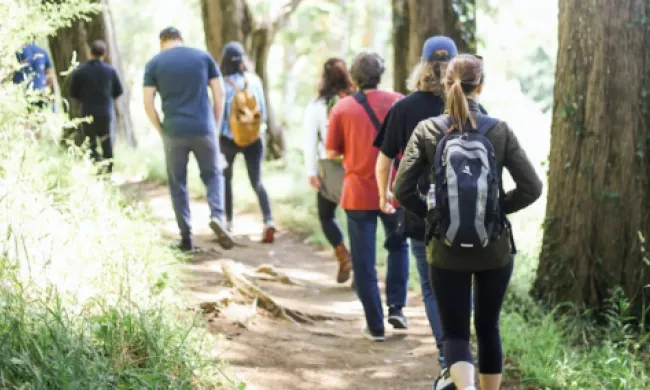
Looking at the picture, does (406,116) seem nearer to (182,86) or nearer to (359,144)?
(359,144)

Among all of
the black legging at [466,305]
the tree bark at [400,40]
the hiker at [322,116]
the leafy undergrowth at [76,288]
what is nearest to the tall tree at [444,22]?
the tree bark at [400,40]

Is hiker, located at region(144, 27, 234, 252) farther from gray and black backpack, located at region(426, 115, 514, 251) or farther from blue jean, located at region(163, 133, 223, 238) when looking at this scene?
gray and black backpack, located at region(426, 115, 514, 251)

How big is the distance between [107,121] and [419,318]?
16.8 ft

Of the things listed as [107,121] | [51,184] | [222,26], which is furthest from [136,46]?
[51,184]

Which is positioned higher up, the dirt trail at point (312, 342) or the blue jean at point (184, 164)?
the blue jean at point (184, 164)

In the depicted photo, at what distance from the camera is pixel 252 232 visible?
37.6 ft

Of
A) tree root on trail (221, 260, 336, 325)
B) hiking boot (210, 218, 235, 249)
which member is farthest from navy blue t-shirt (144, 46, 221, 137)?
tree root on trail (221, 260, 336, 325)

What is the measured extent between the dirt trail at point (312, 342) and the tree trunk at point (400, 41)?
2.65 meters

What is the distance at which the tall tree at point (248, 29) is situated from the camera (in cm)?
1518

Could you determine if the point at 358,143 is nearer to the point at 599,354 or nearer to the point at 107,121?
the point at 599,354

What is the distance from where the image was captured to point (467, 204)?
13.4ft

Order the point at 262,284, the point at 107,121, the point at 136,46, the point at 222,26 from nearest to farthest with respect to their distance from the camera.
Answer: the point at 262,284 < the point at 107,121 < the point at 222,26 < the point at 136,46

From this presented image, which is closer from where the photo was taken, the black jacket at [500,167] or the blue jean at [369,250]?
the black jacket at [500,167]

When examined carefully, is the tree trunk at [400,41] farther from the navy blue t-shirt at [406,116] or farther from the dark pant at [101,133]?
the navy blue t-shirt at [406,116]
